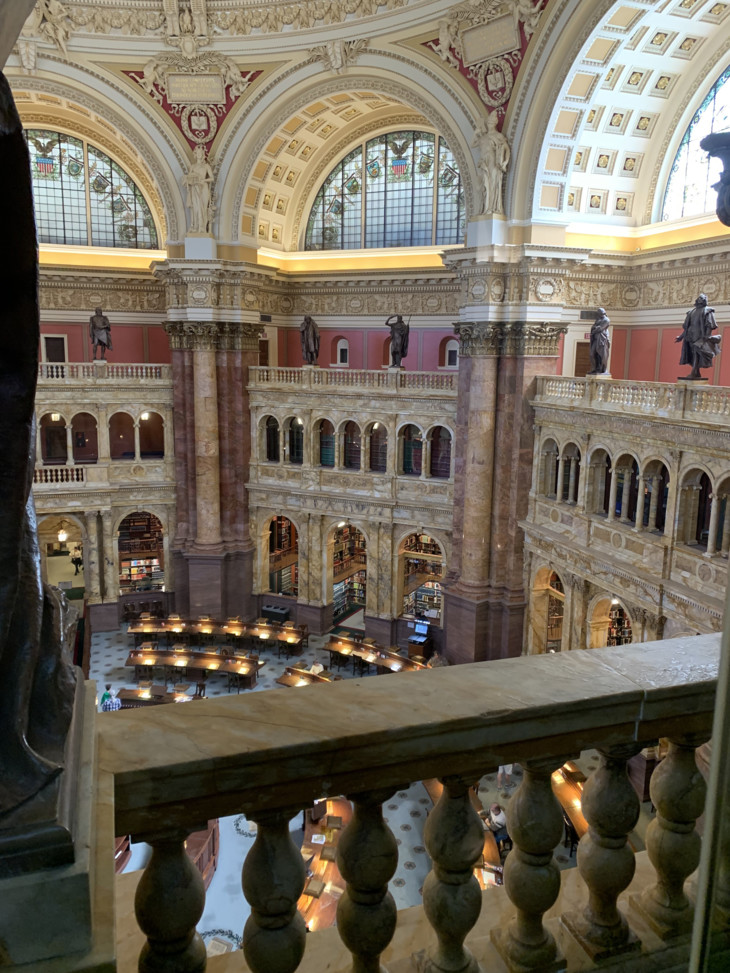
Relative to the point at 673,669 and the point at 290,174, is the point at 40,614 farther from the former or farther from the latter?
the point at 290,174

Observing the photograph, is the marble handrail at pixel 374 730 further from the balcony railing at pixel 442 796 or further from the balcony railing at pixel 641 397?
the balcony railing at pixel 641 397

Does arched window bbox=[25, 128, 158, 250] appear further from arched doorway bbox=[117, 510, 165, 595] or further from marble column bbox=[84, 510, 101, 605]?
marble column bbox=[84, 510, 101, 605]

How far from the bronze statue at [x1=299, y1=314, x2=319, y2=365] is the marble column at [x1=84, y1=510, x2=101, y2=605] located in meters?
8.15

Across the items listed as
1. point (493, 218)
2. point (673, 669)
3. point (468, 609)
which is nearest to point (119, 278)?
point (493, 218)

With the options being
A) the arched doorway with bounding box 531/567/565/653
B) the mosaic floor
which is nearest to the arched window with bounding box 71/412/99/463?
the mosaic floor

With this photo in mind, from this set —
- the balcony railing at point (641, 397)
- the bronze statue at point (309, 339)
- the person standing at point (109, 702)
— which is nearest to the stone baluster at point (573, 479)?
the balcony railing at point (641, 397)

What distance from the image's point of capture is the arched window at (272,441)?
24.2 meters

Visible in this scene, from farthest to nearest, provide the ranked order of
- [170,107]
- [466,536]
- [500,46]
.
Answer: [170,107] → [466,536] → [500,46]

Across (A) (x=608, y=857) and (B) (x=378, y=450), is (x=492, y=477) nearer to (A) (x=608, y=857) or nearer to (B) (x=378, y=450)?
(B) (x=378, y=450)

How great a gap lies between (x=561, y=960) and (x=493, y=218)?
1776 centimetres

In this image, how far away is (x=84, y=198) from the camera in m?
25.7

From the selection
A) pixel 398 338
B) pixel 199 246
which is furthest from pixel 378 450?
pixel 199 246

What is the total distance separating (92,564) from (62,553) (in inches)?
177

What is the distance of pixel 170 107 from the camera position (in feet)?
70.2
